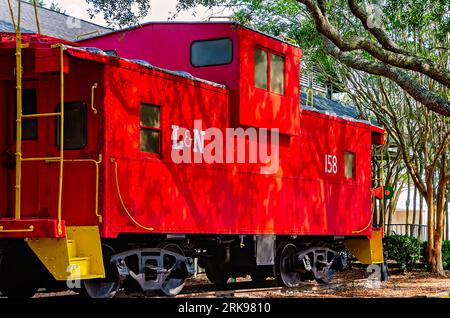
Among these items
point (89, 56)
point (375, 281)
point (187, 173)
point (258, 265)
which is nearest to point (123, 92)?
point (89, 56)

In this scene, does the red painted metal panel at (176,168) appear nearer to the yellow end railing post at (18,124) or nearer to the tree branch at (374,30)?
the yellow end railing post at (18,124)

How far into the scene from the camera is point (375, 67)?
54.6 feet

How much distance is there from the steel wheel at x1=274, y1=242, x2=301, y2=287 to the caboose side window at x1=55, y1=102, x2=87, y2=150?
6238 mm

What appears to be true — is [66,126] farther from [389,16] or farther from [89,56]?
[389,16]

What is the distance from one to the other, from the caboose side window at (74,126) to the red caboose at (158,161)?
0.02 metres

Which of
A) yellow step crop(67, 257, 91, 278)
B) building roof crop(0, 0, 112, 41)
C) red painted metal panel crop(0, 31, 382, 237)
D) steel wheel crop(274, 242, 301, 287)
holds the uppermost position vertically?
building roof crop(0, 0, 112, 41)

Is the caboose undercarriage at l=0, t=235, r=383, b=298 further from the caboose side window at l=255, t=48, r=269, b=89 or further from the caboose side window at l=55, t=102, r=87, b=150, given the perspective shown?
the caboose side window at l=255, t=48, r=269, b=89

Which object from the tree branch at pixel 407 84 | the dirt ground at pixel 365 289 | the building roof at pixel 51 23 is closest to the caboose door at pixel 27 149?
the dirt ground at pixel 365 289

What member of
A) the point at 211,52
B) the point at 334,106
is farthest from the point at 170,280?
the point at 334,106

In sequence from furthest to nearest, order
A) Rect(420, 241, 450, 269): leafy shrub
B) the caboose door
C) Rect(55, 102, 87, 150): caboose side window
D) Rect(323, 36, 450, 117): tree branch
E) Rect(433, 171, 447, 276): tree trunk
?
Rect(420, 241, 450, 269): leafy shrub → Rect(433, 171, 447, 276): tree trunk → Rect(323, 36, 450, 117): tree branch → the caboose door → Rect(55, 102, 87, 150): caboose side window

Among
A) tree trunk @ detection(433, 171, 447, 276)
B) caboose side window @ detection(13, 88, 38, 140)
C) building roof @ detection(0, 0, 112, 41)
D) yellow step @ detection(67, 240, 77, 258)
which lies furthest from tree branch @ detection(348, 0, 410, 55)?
building roof @ detection(0, 0, 112, 41)

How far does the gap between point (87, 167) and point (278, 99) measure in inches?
205

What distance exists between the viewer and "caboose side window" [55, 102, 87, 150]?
485 inches

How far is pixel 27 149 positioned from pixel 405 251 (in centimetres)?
1478
